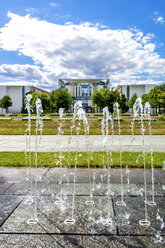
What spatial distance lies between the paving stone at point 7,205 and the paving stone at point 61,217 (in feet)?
0.26

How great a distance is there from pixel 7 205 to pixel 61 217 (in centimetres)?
89

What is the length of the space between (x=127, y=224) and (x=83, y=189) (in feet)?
3.92

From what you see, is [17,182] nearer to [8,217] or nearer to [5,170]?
[5,170]

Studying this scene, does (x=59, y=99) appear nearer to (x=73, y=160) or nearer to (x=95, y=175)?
(x=73, y=160)

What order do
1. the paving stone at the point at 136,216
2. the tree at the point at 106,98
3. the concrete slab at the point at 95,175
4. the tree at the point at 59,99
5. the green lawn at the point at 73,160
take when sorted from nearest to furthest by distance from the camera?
the paving stone at the point at 136,216
the concrete slab at the point at 95,175
the green lawn at the point at 73,160
the tree at the point at 106,98
the tree at the point at 59,99

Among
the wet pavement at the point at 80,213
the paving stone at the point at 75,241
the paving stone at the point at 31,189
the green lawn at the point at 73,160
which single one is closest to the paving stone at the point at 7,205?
the wet pavement at the point at 80,213

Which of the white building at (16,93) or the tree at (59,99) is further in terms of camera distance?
the white building at (16,93)

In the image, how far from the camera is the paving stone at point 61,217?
231 cm

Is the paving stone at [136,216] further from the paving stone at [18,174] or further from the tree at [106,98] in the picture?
the tree at [106,98]

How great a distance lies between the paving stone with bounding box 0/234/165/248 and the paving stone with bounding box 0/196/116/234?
10 centimetres

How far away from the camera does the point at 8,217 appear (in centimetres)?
260

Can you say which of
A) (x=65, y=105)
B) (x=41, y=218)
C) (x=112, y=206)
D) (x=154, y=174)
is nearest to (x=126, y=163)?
(x=154, y=174)

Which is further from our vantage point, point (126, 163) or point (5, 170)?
point (126, 163)

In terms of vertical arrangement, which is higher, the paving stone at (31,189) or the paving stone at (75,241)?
the paving stone at (31,189)
